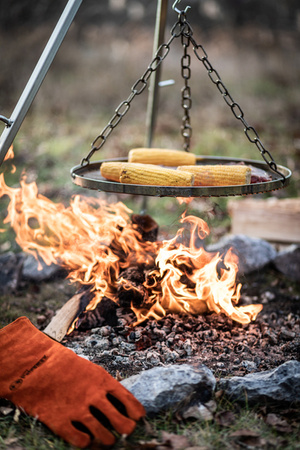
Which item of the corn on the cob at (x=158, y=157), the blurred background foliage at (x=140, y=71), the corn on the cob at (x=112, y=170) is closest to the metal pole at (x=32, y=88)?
the corn on the cob at (x=112, y=170)

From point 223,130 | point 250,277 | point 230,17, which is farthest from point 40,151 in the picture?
point 230,17

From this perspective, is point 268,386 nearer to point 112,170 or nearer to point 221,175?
point 221,175

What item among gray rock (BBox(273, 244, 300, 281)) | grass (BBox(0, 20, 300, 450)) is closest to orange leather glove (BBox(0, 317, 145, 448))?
gray rock (BBox(273, 244, 300, 281))

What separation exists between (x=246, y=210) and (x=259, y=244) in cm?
58

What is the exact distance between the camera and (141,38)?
10008 millimetres

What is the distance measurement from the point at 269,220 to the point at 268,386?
2653 millimetres

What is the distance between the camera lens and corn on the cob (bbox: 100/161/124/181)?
2443 millimetres

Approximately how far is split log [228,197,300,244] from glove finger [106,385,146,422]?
9.77ft

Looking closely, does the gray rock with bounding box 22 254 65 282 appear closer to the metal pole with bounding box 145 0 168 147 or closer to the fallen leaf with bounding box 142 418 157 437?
the metal pole with bounding box 145 0 168 147

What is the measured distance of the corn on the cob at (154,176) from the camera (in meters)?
2.31

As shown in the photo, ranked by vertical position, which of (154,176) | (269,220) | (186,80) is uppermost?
(186,80)

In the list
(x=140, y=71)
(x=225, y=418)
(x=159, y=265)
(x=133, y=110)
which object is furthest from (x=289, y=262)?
(x=140, y=71)

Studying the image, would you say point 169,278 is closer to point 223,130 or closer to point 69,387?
point 69,387

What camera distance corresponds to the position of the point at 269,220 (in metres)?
4.55
